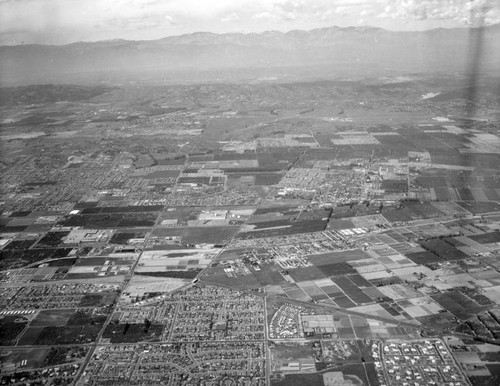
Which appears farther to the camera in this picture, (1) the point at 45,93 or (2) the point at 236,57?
(2) the point at 236,57

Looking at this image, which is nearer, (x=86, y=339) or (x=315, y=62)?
(x=86, y=339)

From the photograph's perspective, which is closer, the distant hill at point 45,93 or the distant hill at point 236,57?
the distant hill at point 45,93

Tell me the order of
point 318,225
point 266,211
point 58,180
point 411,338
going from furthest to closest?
point 58,180 → point 266,211 → point 318,225 → point 411,338

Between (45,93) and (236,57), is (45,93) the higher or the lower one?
the higher one

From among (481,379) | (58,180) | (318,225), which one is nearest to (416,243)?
(318,225)

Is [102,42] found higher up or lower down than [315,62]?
higher up

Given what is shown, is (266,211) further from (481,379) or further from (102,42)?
(102,42)

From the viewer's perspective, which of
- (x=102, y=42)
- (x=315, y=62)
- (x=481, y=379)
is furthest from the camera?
(x=315, y=62)

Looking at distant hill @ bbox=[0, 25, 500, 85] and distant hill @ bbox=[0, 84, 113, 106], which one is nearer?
distant hill @ bbox=[0, 84, 113, 106]
